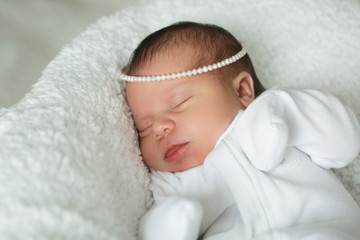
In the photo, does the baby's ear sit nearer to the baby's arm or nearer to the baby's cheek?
the baby's cheek

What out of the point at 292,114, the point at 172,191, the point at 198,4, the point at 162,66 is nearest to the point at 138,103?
the point at 162,66

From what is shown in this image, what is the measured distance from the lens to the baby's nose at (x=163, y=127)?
0.86m

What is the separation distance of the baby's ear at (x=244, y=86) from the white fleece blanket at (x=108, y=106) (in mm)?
173

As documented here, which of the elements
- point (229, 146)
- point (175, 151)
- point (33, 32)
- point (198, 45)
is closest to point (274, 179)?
point (229, 146)

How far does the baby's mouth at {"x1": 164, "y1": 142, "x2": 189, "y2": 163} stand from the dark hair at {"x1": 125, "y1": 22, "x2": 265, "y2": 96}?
193 millimetres

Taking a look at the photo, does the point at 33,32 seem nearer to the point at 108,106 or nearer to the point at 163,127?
the point at 108,106

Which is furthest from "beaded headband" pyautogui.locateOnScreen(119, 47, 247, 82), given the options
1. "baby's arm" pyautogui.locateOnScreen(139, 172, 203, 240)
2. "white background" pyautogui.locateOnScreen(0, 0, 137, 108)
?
"white background" pyautogui.locateOnScreen(0, 0, 137, 108)

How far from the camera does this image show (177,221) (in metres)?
0.69

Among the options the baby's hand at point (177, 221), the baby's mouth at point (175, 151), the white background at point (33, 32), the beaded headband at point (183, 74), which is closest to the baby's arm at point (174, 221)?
the baby's hand at point (177, 221)

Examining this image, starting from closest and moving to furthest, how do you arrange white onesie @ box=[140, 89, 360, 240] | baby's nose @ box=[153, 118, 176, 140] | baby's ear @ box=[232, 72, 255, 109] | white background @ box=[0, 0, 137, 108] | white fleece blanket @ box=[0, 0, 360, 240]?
white fleece blanket @ box=[0, 0, 360, 240], white onesie @ box=[140, 89, 360, 240], baby's nose @ box=[153, 118, 176, 140], baby's ear @ box=[232, 72, 255, 109], white background @ box=[0, 0, 137, 108]

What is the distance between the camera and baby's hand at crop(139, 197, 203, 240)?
0.68 m

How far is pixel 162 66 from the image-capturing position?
930 millimetres

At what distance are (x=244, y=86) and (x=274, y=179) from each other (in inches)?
10.8

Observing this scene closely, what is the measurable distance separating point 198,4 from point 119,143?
59 centimetres
